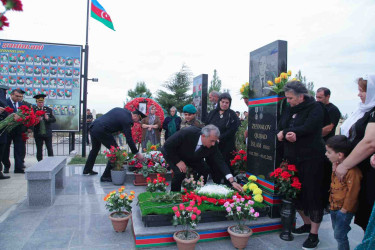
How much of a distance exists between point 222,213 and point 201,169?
3.83ft

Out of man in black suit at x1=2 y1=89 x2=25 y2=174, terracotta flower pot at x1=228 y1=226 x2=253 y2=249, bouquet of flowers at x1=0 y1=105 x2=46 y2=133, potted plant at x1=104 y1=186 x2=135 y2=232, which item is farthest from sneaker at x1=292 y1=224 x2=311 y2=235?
man in black suit at x1=2 y1=89 x2=25 y2=174

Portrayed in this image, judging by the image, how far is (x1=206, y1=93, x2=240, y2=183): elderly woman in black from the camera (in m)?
5.29

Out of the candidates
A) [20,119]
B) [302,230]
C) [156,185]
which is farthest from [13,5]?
[20,119]

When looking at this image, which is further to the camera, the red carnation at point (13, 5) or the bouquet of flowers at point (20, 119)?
the bouquet of flowers at point (20, 119)

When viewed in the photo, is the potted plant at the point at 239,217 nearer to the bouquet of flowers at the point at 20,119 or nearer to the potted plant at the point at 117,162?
the potted plant at the point at 117,162

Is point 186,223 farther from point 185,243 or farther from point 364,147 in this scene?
point 364,147

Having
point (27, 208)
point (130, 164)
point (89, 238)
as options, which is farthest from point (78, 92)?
point (89, 238)

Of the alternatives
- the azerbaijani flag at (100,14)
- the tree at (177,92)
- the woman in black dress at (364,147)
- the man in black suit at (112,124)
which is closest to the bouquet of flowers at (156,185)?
the man in black suit at (112,124)

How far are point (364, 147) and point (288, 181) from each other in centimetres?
118

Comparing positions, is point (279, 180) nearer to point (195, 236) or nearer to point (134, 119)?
point (195, 236)

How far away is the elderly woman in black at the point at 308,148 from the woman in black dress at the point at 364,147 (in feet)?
1.73

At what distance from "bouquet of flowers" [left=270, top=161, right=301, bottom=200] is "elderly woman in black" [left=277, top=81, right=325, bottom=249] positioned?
0.08 m

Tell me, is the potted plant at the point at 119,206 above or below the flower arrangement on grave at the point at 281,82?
below

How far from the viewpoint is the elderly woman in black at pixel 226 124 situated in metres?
5.29
